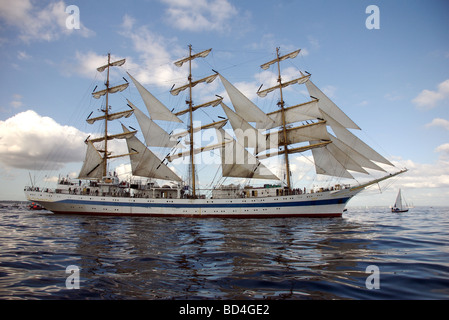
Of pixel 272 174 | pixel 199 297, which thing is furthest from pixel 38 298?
pixel 272 174

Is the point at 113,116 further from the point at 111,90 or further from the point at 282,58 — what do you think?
the point at 282,58

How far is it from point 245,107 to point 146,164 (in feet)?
60.6

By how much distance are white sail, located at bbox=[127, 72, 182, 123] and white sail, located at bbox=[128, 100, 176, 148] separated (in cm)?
138

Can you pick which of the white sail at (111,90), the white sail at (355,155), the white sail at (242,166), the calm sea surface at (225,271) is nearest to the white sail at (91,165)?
the white sail at (111,90)

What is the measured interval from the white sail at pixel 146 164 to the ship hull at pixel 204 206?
16.1ft

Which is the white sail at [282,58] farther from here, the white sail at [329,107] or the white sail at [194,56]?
the white sail at [194,56]

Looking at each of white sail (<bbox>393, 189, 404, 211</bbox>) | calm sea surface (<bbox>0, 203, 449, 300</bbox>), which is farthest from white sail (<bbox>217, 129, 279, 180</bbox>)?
white sail (<bbox>393, 189, 404, 211</bbox>)

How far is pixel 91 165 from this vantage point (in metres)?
39.1

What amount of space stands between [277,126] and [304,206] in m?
15.9

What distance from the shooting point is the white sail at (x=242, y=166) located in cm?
3603

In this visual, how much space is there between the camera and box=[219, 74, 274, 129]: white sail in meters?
39.6

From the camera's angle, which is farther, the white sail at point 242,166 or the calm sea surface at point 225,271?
the white sail at point 242,166
